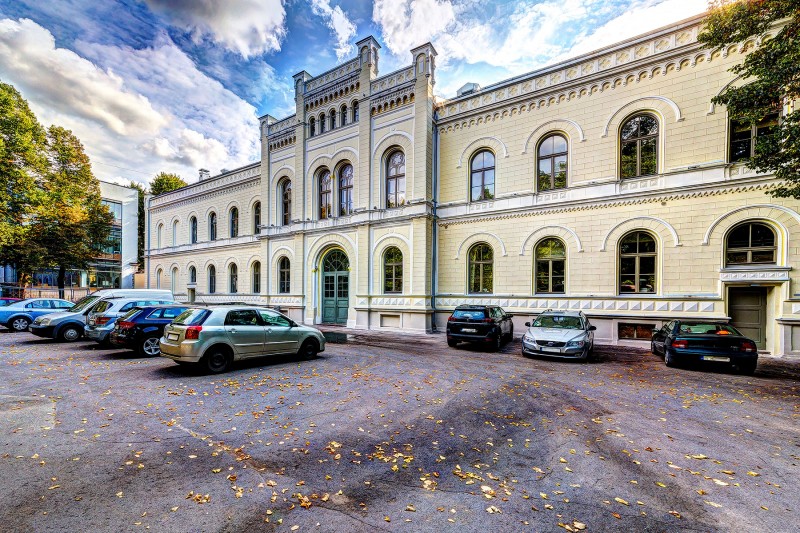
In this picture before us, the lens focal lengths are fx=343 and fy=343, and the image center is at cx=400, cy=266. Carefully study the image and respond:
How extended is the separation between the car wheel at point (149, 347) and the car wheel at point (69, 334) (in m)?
5.40

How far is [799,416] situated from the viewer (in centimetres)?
585

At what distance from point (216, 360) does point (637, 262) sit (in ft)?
48.4

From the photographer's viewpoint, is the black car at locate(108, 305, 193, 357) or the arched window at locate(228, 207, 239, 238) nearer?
the black car at locate(108, 305, 193, 357)

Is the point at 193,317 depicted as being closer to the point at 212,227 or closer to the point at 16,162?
the point at 16,162

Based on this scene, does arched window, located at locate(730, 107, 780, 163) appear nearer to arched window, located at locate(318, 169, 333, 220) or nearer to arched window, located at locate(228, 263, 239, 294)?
arched window, located at locate(318, 169, 333, 220)

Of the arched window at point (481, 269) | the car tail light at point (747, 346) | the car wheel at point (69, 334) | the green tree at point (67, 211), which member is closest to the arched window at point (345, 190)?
the arched window at point (481, 269)

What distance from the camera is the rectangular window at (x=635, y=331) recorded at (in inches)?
507

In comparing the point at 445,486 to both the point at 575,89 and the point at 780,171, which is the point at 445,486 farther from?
the point at 575,89

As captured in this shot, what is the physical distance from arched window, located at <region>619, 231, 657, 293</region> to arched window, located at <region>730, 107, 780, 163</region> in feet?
12.2

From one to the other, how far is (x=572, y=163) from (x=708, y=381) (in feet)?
31.4

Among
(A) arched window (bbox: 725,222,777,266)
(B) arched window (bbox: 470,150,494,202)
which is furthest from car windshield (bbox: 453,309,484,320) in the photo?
(A) arched window (bbox: 725,222,777,266)

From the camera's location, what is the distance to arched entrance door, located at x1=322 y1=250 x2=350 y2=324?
19766 millimetres

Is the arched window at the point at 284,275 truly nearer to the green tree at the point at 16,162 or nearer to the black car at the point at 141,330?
the black car at the point at 141,330

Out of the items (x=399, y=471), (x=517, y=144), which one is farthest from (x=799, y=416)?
(x=517, y=144)
